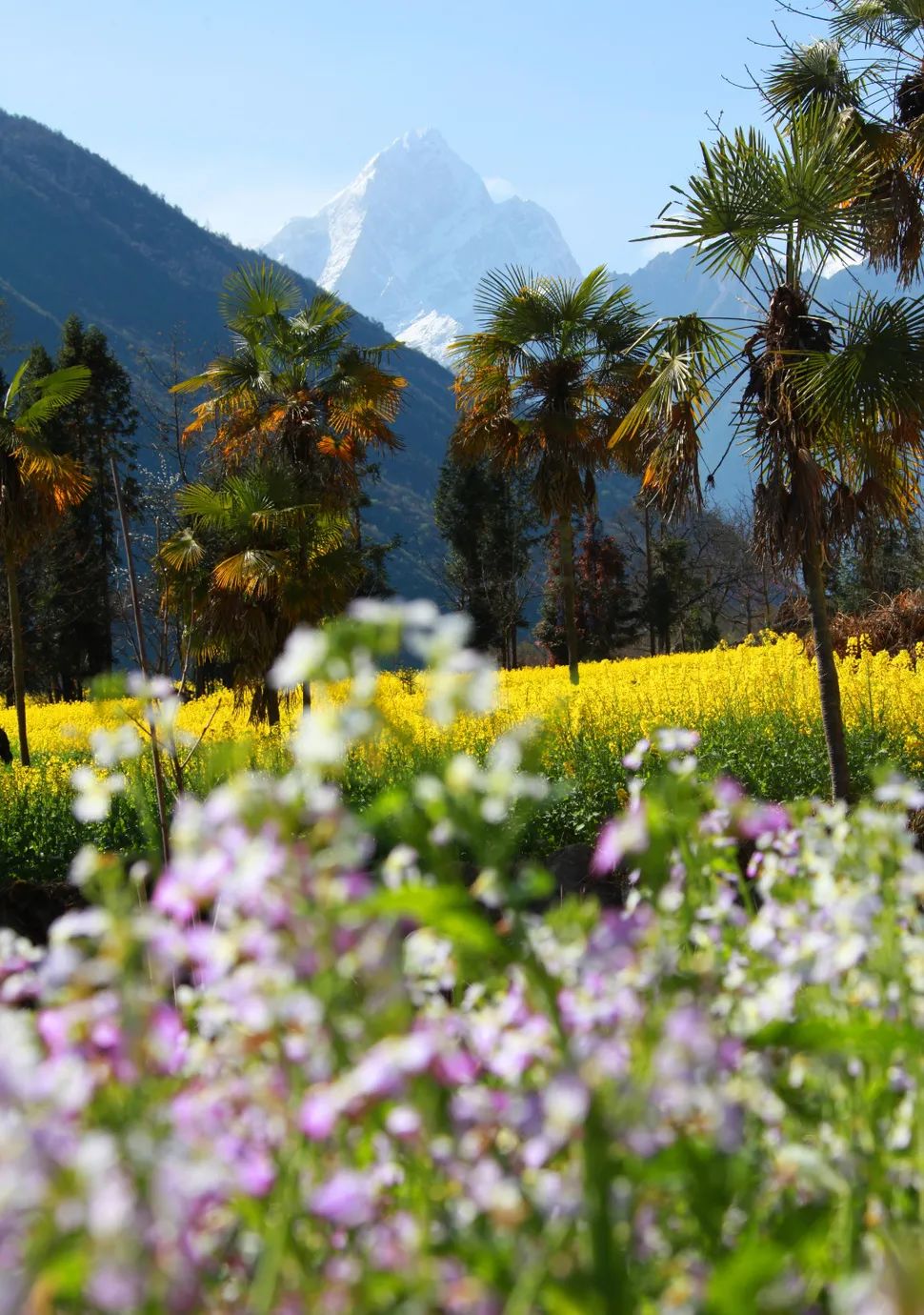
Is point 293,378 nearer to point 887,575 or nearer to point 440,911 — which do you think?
point 440,911

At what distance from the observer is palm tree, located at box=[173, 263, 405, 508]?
15977 mm

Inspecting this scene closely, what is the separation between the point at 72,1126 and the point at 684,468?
648 centimetres

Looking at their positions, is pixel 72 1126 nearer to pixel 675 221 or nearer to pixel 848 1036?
pixel 848 1036

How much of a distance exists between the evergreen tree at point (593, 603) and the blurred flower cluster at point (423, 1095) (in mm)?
33200

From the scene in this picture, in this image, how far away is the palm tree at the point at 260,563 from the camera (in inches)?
496

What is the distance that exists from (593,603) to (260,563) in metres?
24.4

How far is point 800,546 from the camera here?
22.9ft

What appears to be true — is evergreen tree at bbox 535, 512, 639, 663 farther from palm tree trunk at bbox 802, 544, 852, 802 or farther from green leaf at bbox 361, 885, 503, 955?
green leaf at bbox 361, 885, 503, 955

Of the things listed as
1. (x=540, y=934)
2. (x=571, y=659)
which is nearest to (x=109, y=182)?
(x=571, y=659)

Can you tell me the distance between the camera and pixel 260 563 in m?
12.3

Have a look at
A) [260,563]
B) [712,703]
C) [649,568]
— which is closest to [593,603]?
[649,568]

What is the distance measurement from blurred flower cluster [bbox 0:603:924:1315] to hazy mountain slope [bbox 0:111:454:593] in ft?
450

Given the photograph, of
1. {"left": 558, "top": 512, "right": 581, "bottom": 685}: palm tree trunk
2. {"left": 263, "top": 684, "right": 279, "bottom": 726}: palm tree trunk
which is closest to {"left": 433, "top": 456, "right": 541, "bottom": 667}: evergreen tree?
{"left": 558, "top": 512, "right": 581, "bottom": 685}: palm tree trunk

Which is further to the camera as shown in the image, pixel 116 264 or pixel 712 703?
pixel 116 264
